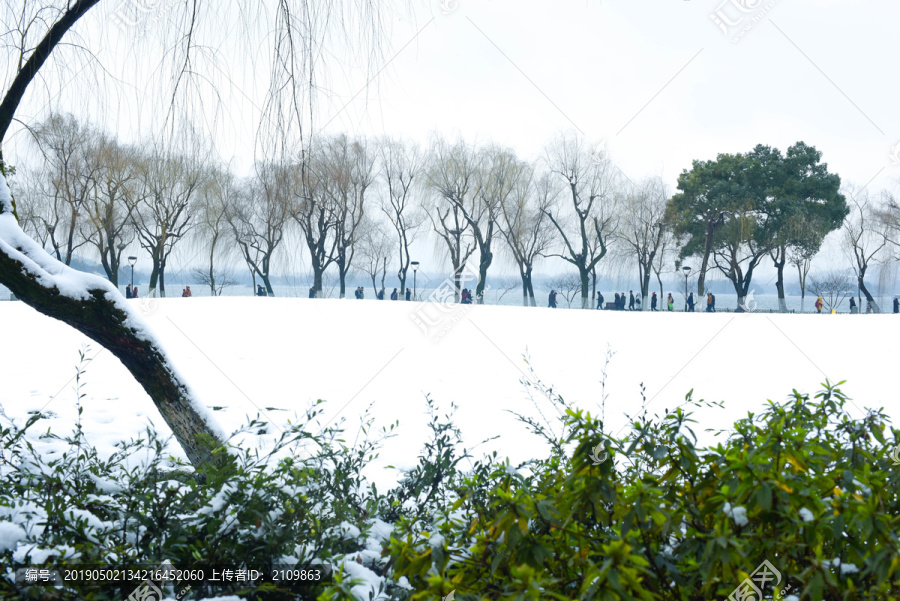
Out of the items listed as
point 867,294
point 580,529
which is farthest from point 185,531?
point 867,294

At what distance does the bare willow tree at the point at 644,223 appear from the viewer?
102 feet

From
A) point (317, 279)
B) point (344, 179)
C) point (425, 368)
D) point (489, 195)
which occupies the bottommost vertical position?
point (425, 368)

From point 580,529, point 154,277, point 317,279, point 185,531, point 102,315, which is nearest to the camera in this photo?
point 580,529

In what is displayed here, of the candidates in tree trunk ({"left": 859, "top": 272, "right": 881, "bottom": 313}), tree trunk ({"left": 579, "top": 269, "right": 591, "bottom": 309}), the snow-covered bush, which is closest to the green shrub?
the snow-covered bush

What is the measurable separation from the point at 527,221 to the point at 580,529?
30.9 metres

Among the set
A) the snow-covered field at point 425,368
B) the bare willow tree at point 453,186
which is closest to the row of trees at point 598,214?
the bare willow tree at point 453,186

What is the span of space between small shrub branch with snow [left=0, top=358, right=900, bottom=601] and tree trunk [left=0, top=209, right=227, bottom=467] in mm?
805

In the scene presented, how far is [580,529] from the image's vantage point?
4.19 ft

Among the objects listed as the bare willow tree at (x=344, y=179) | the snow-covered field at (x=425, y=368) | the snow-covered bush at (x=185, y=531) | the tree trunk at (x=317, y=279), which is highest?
the bare willow tree at (x=344, y=179)

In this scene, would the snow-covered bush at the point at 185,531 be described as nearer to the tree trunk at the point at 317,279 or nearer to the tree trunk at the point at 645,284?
the tree trunk at the point at 317,279

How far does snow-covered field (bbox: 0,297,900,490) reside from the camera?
5.11 metres

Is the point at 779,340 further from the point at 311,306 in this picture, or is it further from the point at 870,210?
the point at 870,210

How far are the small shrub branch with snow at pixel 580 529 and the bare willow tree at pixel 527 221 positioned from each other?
92.5 feet

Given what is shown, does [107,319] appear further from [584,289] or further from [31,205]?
[584,289]
